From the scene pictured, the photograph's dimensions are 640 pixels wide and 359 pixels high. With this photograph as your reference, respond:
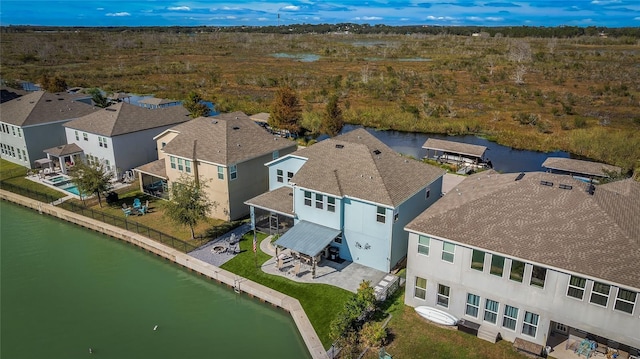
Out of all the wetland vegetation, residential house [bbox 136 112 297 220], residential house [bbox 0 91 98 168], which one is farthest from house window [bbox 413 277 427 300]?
residential house [bbox 0 91 98 168]

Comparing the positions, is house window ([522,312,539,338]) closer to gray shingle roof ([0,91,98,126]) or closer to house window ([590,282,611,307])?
house window ([590,282,611,307])

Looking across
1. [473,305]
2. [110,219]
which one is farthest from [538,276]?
[110,219]

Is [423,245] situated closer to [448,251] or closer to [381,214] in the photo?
[448,251]

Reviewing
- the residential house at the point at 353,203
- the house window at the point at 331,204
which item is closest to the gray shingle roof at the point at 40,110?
the residential house at the point at 353,203

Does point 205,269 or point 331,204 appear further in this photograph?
point 205,269

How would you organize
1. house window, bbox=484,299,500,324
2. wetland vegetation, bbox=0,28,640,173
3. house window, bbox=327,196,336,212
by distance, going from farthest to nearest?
wetland vegetation, bbox=0,28,640,173 < house window, bbox=327,196,336,212 < house window, bbox=484,299,500,324

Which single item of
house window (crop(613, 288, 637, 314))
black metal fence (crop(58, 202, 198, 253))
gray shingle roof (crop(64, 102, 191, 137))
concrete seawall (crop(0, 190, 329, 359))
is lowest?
concrete seawall (crop(0, 190, 329, 359))

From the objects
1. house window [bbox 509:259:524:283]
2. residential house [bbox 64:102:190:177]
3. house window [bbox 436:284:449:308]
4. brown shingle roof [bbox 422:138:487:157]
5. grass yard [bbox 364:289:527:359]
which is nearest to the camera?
house window [bbox 509:259:524:283]
